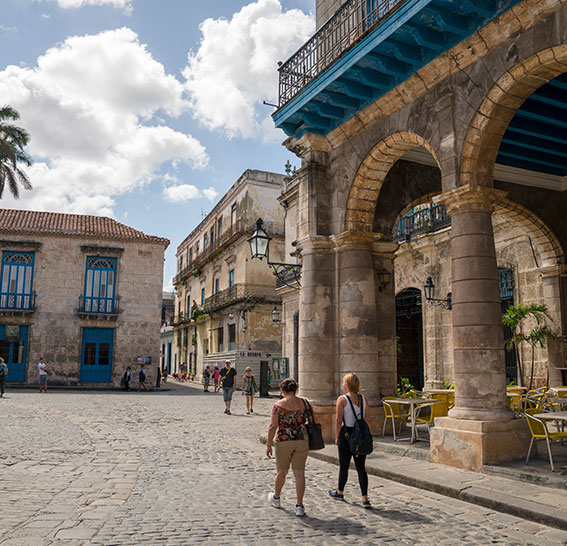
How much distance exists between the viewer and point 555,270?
11.3m

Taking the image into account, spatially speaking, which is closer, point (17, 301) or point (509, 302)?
point (509, 302)

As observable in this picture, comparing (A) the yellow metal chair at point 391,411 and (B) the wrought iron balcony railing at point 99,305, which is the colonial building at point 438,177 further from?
(B) the wrought iron balcony railing at point 99,305

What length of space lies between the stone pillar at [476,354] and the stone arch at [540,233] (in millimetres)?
4134

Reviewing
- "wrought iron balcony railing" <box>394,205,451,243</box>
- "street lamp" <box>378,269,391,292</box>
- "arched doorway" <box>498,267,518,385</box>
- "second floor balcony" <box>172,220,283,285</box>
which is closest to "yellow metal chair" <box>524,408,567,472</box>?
"street lamp" <box>378,269,391,292</box>

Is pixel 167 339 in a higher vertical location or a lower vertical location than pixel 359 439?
higher

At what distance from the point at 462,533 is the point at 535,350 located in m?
8.92

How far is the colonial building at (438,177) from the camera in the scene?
6.55 meters

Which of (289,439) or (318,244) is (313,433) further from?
(318,244)

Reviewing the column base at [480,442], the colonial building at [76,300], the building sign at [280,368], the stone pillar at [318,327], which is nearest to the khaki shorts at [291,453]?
the column base at [480,442]

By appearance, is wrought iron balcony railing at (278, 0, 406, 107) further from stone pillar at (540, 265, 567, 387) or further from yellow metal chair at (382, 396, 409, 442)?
stone pillar at (540, 265, 567, 387)

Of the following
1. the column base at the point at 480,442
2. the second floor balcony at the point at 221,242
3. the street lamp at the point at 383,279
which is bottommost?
the column base at the point at 480,442

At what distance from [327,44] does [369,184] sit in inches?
97.9

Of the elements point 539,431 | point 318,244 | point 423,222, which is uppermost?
point 423,222

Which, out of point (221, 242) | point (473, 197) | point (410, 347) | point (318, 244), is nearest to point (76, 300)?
point (221, 242)
